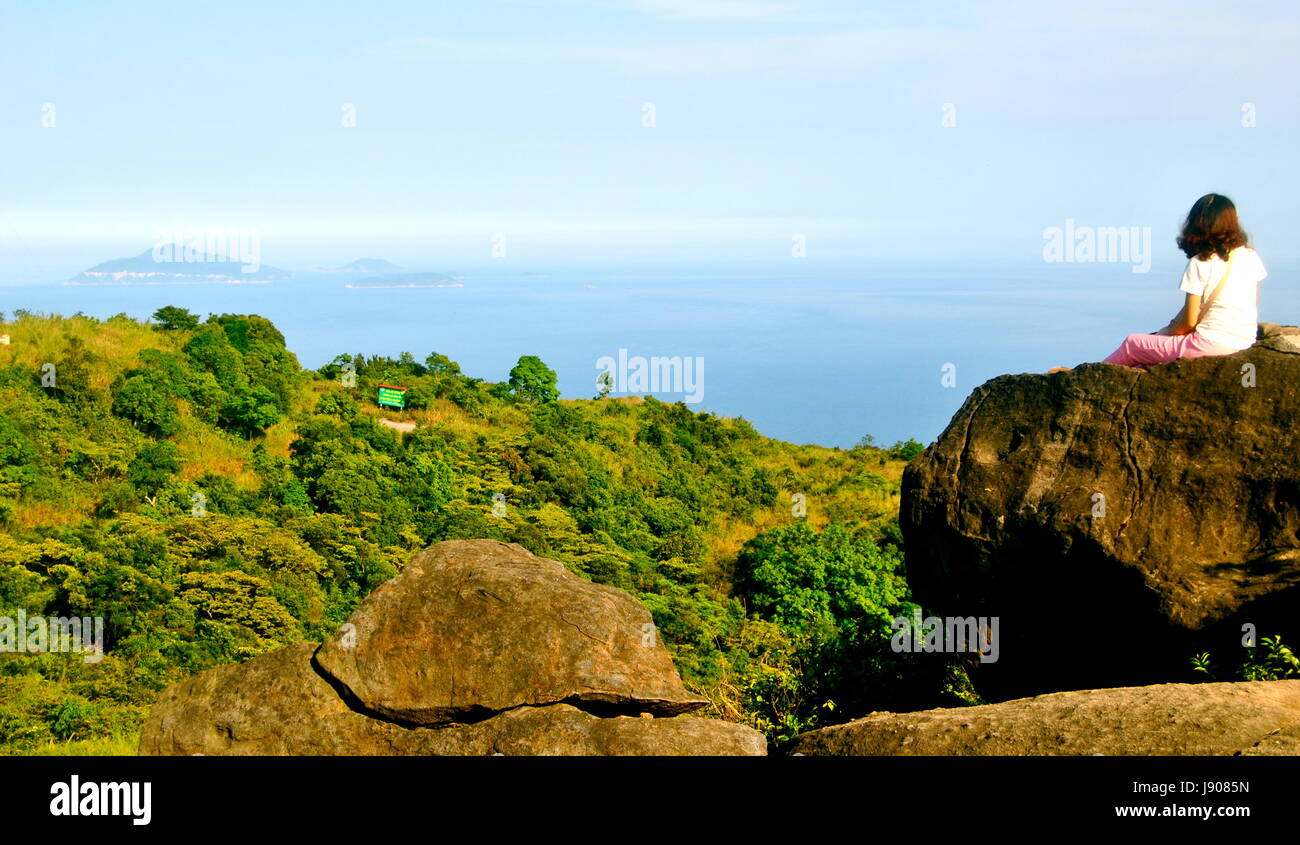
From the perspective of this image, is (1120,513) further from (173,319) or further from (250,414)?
(173,319)


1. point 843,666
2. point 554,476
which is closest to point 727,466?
point 554,476

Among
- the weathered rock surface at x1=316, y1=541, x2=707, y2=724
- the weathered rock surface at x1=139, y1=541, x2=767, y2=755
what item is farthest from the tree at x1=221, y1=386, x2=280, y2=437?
the weathered rock surface at x1=316, y1=541, x2=707, y2=724

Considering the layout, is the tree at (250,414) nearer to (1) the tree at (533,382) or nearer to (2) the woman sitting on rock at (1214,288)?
(1) the tree at (533,382)

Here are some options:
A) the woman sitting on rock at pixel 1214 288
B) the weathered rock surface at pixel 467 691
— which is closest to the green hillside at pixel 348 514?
the weathered rock surface at pixel 467 691

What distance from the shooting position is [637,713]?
762cm

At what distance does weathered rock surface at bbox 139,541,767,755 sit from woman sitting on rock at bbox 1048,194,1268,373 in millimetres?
4326

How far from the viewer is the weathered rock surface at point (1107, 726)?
5688 millimetres

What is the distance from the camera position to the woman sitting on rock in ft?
24.5

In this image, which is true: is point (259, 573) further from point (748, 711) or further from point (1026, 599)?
point (1026, 599)

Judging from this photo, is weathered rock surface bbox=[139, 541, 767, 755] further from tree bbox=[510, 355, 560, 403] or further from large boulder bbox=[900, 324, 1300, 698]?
tree bbox=[510, 355, 560, 403]

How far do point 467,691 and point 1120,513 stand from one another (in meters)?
4.85

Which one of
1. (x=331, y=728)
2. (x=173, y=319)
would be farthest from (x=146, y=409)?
(x=331, y=728)

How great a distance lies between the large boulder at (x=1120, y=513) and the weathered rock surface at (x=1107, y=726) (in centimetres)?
91
